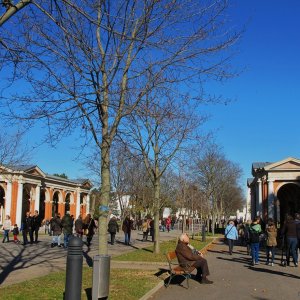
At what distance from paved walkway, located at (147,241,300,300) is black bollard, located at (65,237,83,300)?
114 inches

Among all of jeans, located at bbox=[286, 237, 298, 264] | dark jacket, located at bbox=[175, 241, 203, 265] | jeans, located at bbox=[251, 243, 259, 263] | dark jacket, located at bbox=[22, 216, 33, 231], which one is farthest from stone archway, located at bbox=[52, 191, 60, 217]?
dark jacket, located at bbox=[175, 241, 203, 265]

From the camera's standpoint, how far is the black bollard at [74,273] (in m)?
7.00

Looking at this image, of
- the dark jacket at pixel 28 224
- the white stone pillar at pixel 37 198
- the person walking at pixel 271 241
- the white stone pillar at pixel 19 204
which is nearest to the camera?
the person walking at pixel 271 241

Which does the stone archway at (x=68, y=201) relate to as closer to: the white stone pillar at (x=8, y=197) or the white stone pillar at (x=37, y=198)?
the white stone pillar at (x=37, y=198)

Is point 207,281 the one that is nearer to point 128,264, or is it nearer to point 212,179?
point 128,264

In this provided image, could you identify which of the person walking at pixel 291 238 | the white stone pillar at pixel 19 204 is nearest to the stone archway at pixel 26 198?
the white stone pillar at pixel 19 204

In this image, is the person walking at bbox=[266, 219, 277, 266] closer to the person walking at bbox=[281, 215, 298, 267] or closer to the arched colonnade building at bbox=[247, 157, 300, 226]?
the person walking at bbox=[281, 215, 298, 267]

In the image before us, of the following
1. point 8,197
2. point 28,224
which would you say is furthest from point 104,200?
point 8,197

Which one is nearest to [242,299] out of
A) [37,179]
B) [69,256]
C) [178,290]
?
[178,290]

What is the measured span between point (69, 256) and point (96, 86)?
187 inches

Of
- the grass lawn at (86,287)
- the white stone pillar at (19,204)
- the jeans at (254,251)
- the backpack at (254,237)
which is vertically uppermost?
the white stone pillar at (19,204)

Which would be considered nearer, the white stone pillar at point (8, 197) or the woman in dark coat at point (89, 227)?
the woman in dark coat at point (89, 227)

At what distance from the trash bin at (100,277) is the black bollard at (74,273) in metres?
1.16

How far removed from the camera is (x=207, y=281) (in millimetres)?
11672
